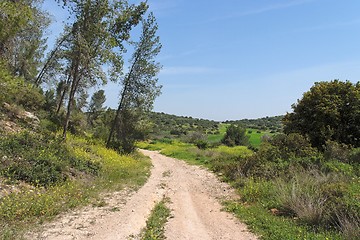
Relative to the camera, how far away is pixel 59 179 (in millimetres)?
11672

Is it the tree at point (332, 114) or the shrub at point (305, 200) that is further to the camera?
the tree at point (332, 114)

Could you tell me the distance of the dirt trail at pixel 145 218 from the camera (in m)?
7.43

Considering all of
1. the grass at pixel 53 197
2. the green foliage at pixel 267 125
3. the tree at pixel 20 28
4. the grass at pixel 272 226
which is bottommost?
the grass at pixel 53 197

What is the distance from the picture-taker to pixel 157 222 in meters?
8.53

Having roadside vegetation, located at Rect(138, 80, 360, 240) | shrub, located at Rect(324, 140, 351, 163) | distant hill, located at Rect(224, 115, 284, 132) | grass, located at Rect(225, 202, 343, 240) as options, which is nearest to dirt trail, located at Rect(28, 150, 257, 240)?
grass, located at Rect(225, 202, 343, 240)

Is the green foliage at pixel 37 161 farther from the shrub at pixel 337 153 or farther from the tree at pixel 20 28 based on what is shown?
the shrub at pixel 337 153

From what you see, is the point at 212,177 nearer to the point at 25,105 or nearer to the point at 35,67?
the point at 25,105

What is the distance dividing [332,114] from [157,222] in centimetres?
1687

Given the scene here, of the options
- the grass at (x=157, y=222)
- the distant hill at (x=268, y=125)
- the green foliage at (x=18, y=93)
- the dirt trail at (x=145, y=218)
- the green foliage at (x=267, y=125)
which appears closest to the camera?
the grass at (x=157, y=222)

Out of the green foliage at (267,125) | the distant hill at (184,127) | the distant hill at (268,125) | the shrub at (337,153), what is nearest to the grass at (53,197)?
the shrub at (337,153)

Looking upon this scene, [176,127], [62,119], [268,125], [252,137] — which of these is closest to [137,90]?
[62,119]

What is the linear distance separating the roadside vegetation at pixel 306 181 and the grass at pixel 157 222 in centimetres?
240

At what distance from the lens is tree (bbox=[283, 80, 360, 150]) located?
21.1 meters

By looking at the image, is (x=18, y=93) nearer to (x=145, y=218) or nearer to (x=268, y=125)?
(x=145, y=218)
